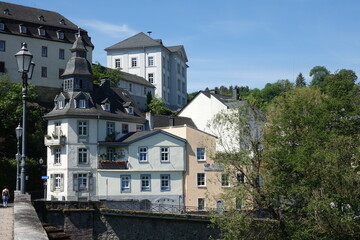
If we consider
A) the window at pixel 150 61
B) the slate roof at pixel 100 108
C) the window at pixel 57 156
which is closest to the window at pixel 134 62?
the window at pixel 150 61

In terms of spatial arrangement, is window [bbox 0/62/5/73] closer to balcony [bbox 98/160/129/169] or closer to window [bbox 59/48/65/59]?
window [bbox 59/48/65/59]

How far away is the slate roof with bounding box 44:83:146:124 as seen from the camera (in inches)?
1973

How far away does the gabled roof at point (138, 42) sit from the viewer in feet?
289

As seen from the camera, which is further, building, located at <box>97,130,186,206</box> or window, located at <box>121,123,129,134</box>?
window, located at <box>121,123,129,134</box>

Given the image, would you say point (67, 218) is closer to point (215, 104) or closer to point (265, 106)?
point (265, 106)

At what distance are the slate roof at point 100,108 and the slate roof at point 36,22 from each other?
18.1m

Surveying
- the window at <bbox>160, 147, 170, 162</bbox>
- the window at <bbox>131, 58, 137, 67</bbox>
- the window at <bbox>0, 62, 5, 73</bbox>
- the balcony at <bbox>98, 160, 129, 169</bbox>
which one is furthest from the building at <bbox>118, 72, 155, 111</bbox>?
the balcony at <bbox>98, 160, 129, 169</bbox>

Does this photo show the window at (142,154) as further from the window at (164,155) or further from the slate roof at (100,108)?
the slate roof at (100,108)

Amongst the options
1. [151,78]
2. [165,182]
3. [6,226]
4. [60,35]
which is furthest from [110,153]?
[151,78]

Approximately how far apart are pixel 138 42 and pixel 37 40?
2395 cm

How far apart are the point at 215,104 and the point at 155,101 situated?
15995 mm

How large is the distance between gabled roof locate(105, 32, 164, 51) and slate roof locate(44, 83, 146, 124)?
1199 inches

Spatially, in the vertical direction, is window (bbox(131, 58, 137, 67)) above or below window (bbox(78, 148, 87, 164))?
above

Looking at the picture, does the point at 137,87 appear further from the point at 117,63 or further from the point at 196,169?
the point at 196,169
